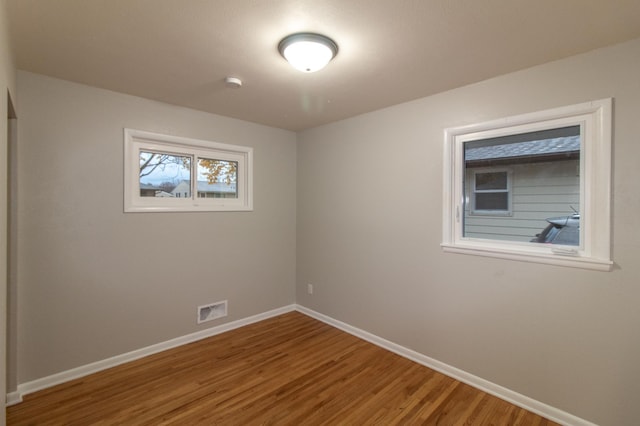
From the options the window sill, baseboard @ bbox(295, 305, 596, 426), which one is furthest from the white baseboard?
the window sill

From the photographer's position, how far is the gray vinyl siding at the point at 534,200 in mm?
2166

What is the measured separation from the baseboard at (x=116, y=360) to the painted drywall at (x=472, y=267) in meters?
1.05

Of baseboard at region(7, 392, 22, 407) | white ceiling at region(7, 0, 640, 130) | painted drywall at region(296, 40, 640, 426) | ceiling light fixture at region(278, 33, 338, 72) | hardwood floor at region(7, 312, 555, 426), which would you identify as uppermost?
white ceiling at region(7, 0, 640, 130)

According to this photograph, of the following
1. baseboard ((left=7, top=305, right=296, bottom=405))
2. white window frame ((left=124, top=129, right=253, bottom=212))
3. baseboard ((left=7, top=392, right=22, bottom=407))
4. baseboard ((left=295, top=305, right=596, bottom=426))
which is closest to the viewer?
baseboard ((left=295, top=305, right=596, bottom=426))

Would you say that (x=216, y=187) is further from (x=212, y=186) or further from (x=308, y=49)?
(x=308, y=49)

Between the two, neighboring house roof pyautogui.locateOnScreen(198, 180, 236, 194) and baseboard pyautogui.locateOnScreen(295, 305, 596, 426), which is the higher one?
neighboring house roof pyautogui.locateOnScreen(198, 180, 236, 194)

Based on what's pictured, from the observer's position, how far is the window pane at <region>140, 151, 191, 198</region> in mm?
3000

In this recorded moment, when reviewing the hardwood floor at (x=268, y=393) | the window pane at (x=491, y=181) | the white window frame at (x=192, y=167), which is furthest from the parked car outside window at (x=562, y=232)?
the white window frame at (x=192, y=167)

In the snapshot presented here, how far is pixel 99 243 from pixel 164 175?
34.2 inches

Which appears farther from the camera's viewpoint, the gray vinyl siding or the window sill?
the gray vinyl siding

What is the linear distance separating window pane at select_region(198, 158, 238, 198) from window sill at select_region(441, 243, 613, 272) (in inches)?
96.5

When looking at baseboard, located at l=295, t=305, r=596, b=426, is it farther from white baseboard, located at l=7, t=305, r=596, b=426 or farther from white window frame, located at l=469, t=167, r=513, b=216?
white window frame, located at l=469, t=167, r=513, b=216

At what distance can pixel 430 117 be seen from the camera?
2.76 metres

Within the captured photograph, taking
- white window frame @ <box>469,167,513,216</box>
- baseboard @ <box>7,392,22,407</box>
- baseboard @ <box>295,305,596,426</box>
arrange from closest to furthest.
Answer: baseboard @ <box>295,305,596,426</box> < baseboard @ <box>7,392,22,407</box> < white window frame @ <box>469,167,513,216</box>
